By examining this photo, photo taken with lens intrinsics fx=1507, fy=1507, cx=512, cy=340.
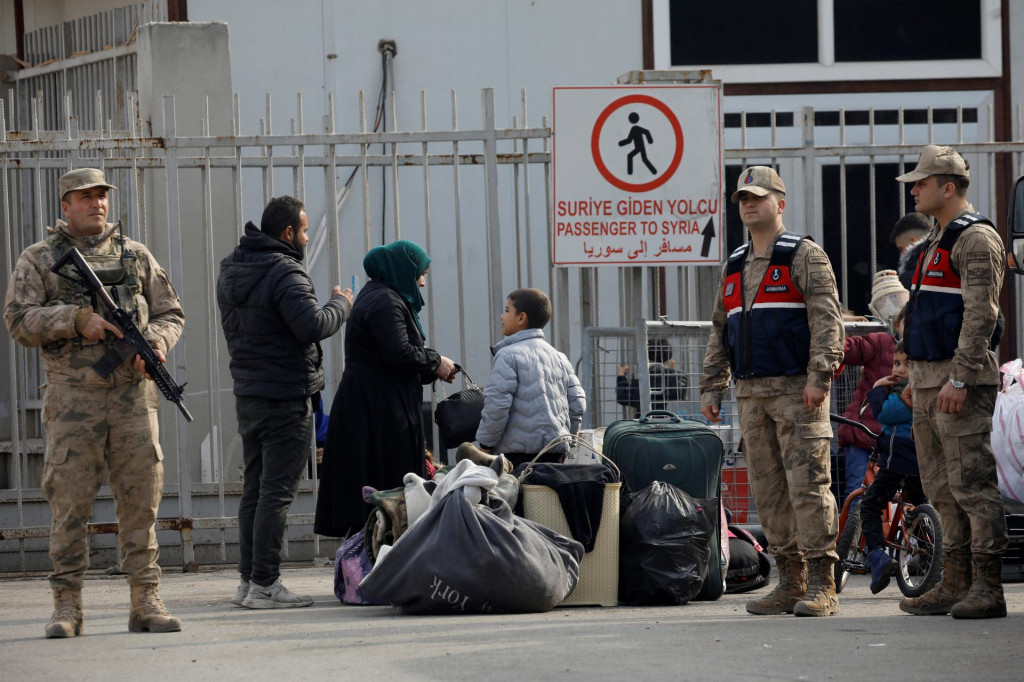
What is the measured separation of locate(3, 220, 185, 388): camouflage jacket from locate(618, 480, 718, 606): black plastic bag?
2.37 metres

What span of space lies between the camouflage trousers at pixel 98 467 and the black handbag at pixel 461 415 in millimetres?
1801

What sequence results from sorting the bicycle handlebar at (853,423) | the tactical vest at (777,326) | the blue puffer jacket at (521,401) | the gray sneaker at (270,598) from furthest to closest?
1. the bicycle handlebar at (853,423)
2. the blue puffer jacket at (521,401)
3. the gray sneaker at (270,598)
4. the tactical vest at (777,326)

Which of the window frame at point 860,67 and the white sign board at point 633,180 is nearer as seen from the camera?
the white sign board at point 633,180

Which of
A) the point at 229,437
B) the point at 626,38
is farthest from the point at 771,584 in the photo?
the point at 626,38

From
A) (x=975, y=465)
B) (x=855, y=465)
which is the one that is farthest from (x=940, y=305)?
(x=855, y=465)

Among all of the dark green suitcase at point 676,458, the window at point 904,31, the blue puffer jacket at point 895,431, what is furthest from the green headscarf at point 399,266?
the window at point 904,31

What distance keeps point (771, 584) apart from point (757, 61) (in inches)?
248

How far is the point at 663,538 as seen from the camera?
710 cm

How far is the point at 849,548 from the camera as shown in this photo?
308 inches

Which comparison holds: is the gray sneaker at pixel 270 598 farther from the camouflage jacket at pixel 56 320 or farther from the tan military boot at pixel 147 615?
the camouflage jacket at pixel 56 320

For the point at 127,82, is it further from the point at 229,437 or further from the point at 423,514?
the point at 423,514

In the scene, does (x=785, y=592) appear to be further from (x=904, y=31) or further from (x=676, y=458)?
(x=904, y=31)

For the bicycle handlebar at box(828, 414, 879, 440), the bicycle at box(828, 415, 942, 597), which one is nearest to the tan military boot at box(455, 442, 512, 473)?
the bicycle at box(828, 415, 942, 597)

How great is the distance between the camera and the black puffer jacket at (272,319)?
23.2 feet
